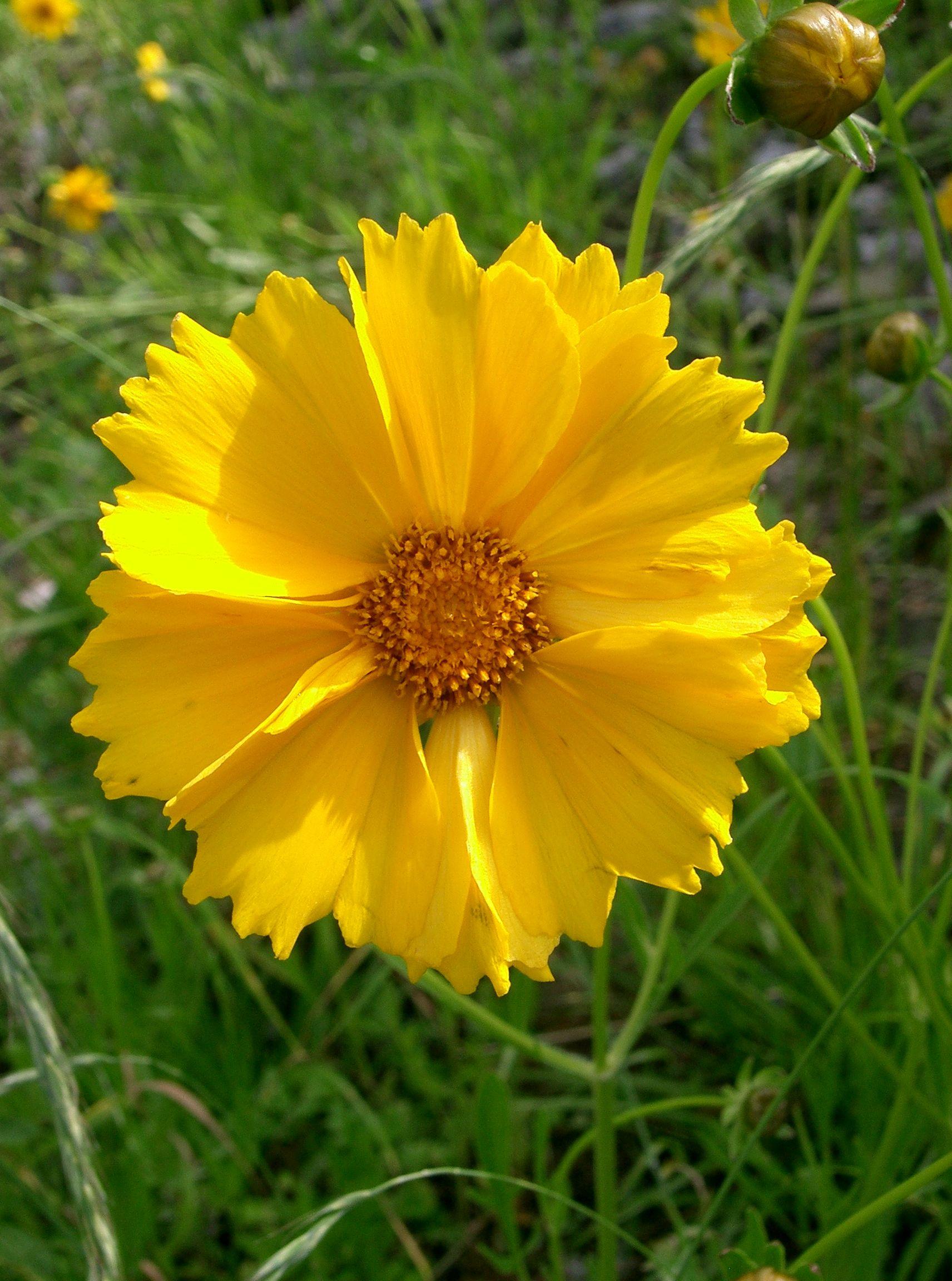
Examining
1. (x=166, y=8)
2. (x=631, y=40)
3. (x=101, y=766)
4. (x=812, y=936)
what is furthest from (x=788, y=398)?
(x=166, y=8)

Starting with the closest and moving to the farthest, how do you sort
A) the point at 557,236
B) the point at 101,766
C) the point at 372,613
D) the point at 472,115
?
the point at 101,766, the point at 372,613, the point at 557,236, the point at 472,115

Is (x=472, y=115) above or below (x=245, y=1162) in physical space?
above

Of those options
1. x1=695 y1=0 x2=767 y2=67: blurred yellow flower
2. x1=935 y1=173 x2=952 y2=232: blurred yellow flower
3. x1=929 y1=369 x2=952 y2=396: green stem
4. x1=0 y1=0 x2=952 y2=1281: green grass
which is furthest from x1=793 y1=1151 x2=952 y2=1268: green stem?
x1=695 y1=0 x2=767 y2=67: blurred yellow flower

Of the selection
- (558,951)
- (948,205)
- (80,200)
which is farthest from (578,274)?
(80,200)

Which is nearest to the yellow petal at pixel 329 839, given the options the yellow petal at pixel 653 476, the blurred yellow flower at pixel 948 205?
the yellow petal at pixel 653 476

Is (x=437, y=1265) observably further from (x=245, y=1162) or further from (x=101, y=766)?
(x=101, y=766)

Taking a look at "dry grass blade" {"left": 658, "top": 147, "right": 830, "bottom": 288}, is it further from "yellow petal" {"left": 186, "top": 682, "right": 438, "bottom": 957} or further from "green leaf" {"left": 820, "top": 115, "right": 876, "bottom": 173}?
"yellow petal" {"left": 186, "top": 682, "right": 438, "bottom": 957}
